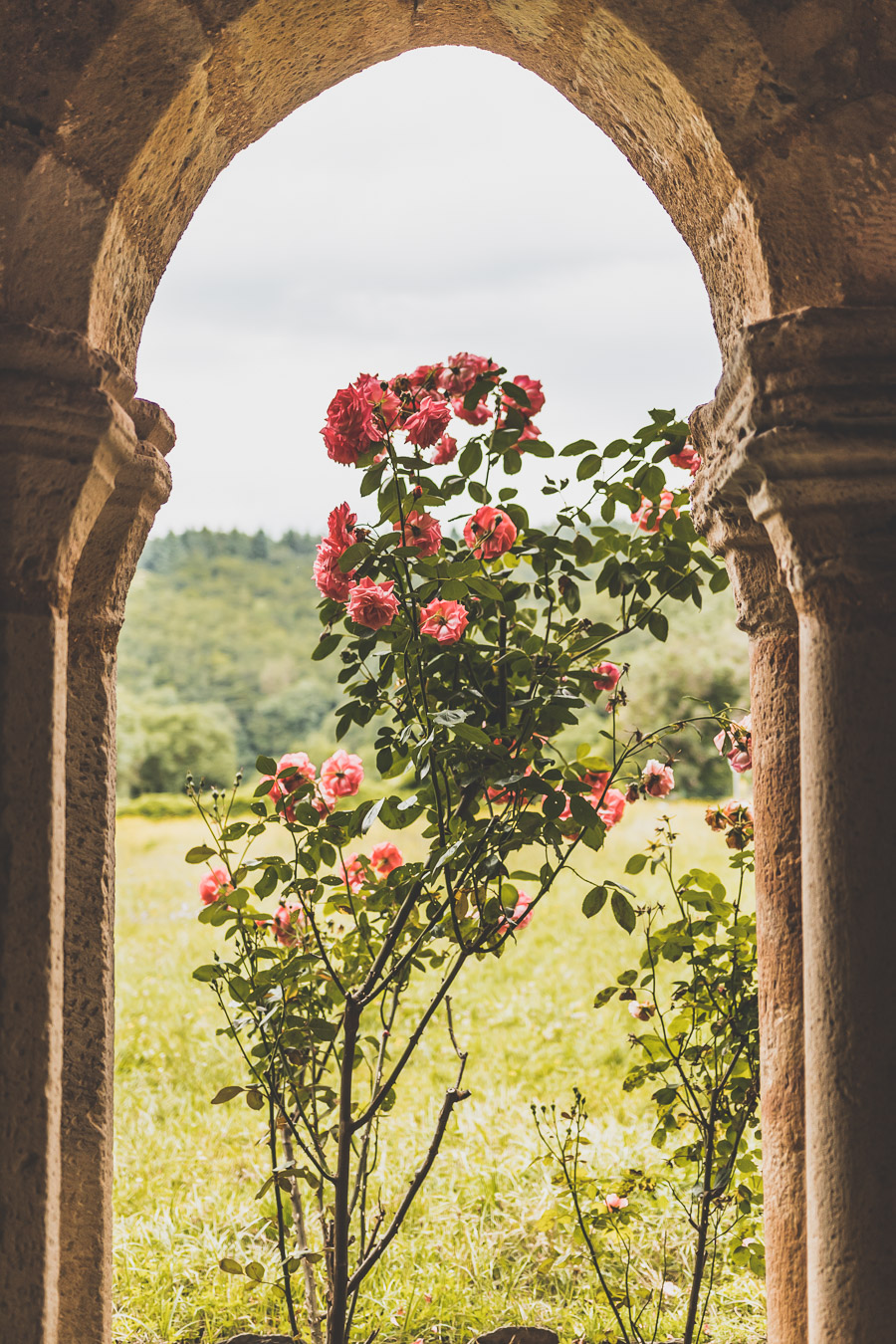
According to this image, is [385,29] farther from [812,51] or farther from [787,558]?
[787,558]

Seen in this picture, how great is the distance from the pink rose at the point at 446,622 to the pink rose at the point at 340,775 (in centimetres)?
36

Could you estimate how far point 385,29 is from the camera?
180 centimetres

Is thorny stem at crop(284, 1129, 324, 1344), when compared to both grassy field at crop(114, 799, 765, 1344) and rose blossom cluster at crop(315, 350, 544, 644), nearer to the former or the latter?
grassy field at crop(114, 799, 765, 1344)

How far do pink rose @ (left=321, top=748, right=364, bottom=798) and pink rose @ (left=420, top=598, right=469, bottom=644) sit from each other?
1.18 ft

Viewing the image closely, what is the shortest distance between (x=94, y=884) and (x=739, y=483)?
1192 millimetres

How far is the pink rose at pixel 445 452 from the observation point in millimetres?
1750

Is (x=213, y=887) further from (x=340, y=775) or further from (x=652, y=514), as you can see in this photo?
(x=652, y=514)

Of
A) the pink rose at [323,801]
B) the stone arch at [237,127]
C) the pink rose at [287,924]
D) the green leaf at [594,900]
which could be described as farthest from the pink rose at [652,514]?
the pink rose at [287,924]

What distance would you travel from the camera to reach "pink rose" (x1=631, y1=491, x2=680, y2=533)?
190 centimetres

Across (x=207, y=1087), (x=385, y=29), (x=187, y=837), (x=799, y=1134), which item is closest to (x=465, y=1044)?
(x=207, y=1087)

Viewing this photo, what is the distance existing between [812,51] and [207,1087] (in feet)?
14.2

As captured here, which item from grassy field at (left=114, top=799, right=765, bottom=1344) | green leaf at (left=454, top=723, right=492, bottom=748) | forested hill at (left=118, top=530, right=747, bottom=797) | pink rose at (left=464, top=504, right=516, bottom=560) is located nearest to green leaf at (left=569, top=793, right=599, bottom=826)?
green leaf at (left=454, top=723, right=492, bottom=748)

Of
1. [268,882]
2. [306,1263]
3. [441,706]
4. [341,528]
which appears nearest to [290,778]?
[268,882]

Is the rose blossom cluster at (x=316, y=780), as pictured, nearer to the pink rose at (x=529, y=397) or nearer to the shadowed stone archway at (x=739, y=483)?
the shadowed stone archway at (x=739, y=483)
